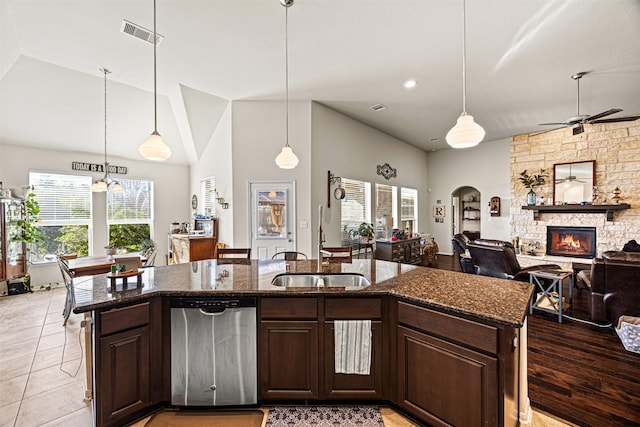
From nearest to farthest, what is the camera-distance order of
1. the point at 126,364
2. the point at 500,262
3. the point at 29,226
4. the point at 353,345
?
1. the point at 126,364
2. the point at 353,345
3. the point at 500,262
4. the point at 29,226

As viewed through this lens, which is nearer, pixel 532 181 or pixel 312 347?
pixel 312 347

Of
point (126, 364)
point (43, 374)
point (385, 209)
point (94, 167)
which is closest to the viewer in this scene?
point (126, 364)

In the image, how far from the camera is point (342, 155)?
19.3ft

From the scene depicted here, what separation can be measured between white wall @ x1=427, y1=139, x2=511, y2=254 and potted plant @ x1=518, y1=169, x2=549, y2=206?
51 cm

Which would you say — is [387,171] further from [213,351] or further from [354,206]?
[213,351]

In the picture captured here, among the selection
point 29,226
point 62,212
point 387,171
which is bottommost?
point 29,226

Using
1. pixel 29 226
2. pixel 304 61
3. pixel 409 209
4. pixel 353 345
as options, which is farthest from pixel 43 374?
pixel 409 209

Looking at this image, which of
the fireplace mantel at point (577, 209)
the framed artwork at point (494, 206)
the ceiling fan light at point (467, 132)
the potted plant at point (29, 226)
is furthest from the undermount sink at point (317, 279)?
the framed artwork at point (494, 206)

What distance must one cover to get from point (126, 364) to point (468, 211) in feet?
34.1

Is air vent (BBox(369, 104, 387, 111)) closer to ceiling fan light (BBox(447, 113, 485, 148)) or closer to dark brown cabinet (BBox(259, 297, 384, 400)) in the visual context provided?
ceiling fan light (BBox(447, 113, 485, 148))

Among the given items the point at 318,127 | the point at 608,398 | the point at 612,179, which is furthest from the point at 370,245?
the point at 612,179

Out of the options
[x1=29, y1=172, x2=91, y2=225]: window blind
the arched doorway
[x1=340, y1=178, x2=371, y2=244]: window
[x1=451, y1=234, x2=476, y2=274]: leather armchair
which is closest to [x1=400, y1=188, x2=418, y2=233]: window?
the arched doorway

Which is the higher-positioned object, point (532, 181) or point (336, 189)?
point (532, 181)

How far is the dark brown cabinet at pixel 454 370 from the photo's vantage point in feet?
4.99
